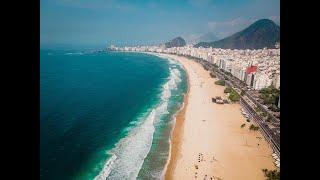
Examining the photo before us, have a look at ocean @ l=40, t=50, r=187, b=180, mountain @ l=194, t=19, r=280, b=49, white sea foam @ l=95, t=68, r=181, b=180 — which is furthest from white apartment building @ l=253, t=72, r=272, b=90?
mountain @ l=194, t=19, r=280, b=49

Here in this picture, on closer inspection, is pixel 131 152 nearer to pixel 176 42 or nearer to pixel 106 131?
pixel 106 131

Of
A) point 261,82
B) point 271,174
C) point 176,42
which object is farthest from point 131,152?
point 176,42

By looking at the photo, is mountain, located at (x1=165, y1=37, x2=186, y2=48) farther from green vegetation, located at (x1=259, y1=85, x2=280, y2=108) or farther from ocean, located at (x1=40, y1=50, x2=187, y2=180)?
green vegetation, located at (x1=259, y1=85, x2=280, y2=108)

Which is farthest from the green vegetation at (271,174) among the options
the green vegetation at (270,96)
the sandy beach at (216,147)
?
the green vegetation at (270,96)
